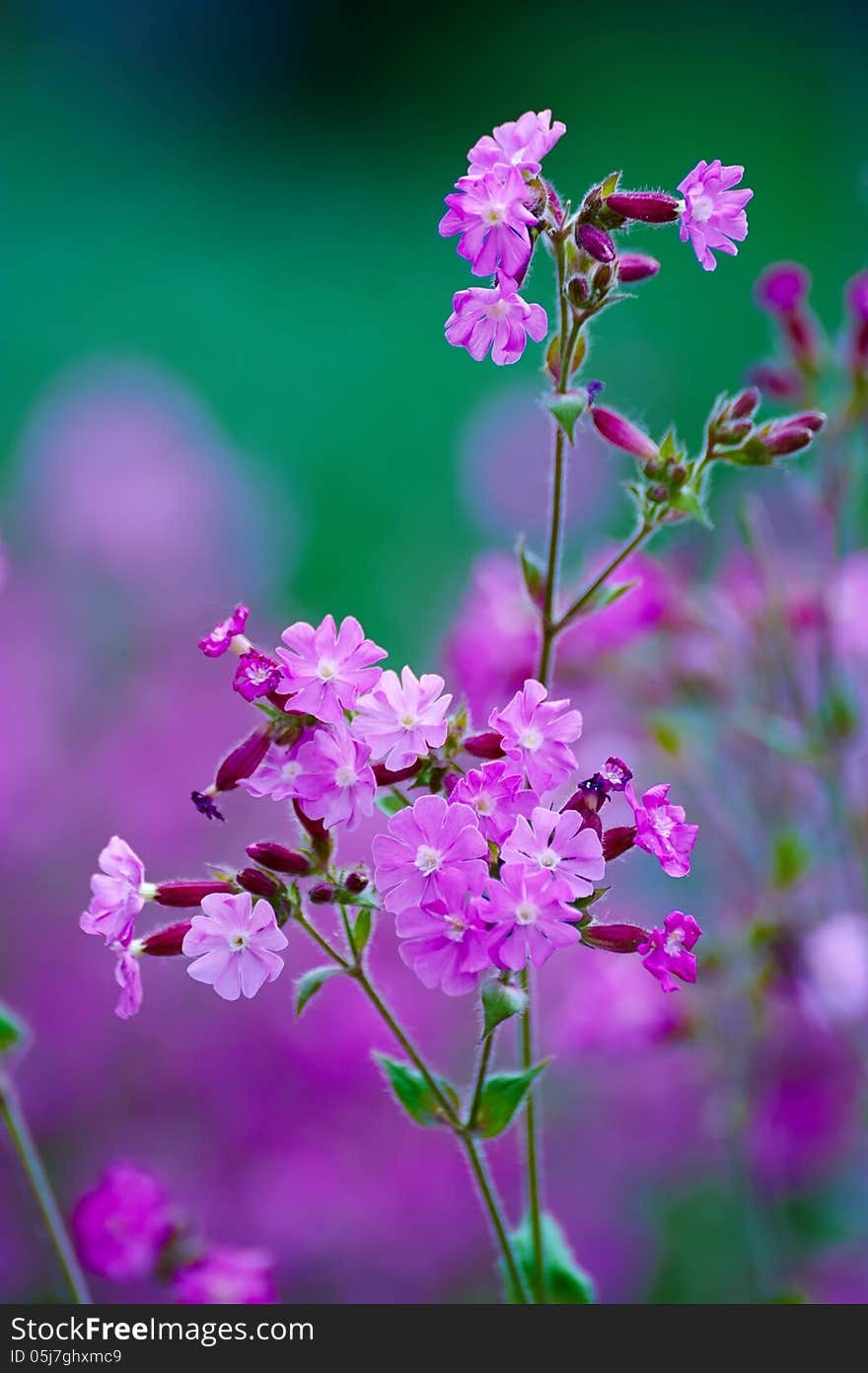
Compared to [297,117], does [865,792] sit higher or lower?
lower

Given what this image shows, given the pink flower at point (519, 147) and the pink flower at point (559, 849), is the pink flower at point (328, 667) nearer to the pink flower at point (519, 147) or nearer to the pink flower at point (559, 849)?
the pink flower at point (559, 849)

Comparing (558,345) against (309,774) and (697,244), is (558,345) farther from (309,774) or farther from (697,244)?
(309,774)

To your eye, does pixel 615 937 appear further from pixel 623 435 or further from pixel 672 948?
pixel 623 435

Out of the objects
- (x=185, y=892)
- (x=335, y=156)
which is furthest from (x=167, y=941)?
(x=335, y=156)

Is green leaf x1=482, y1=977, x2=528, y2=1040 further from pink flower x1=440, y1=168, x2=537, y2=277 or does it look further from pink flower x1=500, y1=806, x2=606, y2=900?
pink flower x1=440, y1=168, x2=537, y2=277

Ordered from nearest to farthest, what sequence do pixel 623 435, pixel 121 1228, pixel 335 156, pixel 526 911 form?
pixel 526 911, pixel 623 435, pixel 121 1228, pixel 335 156

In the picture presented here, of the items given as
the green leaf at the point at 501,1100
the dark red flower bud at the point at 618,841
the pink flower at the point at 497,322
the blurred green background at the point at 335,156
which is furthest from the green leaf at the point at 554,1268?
the blurred green background at the point at 335,156
